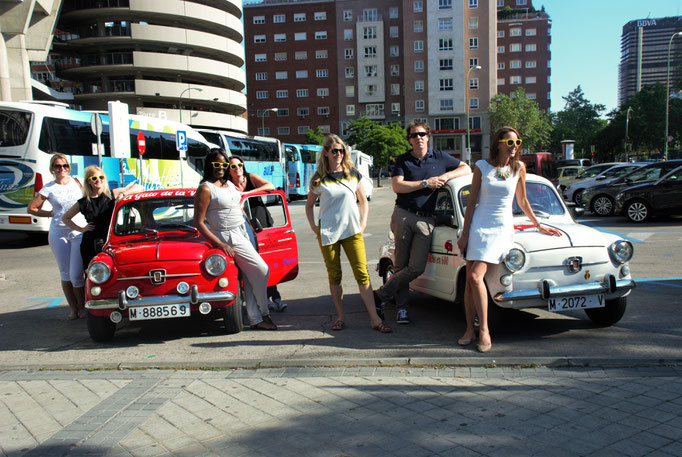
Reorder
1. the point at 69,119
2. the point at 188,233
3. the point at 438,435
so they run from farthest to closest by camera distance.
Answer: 1. the point at 69,119
2. the point at 188,233
3. the point at 438,435

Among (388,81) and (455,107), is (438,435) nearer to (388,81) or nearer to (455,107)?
(455,107)

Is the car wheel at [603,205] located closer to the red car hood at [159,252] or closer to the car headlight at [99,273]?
the red car hood at [159,252]

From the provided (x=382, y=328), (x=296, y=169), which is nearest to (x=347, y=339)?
(x=382, y=328)

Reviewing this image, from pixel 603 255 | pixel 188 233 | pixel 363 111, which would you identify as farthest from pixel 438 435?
pixel 363 111

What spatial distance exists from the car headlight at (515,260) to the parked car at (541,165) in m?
34.1

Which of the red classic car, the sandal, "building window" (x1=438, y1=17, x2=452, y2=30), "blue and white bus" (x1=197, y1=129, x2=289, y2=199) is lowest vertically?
the sandal

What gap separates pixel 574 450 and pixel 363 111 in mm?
87965

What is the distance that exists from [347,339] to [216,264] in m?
1.52

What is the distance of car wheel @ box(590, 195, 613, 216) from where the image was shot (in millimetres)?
18625

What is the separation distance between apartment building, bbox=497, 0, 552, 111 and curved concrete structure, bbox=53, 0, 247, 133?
64307 millimetres

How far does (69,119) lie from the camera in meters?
16.8

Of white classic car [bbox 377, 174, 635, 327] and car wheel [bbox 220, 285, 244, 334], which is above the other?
white classic car [bbox 377, 174, 635, 327]

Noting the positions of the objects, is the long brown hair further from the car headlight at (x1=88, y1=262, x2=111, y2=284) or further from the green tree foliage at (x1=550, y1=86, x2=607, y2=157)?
the green tree foliage at (x1=550, y1=86, x2=607, y2=157)

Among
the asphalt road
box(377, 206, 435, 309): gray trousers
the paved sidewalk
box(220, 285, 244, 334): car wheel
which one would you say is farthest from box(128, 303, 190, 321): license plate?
box(377, 206, 435, 309): gray trousers
